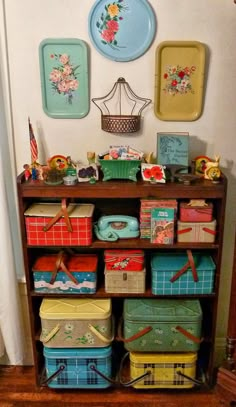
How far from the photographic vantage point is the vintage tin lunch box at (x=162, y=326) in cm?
182

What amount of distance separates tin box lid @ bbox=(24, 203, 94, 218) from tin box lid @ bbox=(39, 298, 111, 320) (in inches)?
17.8

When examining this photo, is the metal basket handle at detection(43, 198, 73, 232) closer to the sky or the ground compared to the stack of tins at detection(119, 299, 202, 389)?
closer to the sky

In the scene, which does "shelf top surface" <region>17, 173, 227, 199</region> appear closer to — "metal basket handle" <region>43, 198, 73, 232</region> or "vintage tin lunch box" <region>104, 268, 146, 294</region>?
"metal basket handle" <region>43, 198, 73, 232</region>

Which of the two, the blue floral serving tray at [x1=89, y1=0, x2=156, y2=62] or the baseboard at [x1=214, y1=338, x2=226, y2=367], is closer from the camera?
the blue floral serving tray at [x1=89, y1=0, x2=156, y2=62]

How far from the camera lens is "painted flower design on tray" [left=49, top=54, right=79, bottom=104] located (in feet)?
5.83

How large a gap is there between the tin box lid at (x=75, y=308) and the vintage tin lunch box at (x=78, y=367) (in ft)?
0.63

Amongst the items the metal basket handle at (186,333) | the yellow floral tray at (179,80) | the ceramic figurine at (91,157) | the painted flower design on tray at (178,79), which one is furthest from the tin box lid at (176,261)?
the painted flower design on tray at (178,79)

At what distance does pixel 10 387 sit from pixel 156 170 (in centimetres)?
136

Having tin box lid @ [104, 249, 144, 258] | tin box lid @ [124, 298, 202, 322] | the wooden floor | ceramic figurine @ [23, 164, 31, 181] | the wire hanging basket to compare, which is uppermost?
the wire hanging basket

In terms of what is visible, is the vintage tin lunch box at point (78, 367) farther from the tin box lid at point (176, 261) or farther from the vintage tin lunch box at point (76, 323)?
the tin box lid at point (176, 261)

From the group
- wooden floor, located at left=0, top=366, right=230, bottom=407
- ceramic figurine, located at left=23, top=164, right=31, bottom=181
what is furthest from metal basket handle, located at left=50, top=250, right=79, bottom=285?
wooden floor, located at left=0, top=366, right=230, bottom=407

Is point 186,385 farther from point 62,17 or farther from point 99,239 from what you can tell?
point 62,17

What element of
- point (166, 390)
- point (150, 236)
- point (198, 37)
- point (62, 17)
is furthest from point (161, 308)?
point (62, 17)

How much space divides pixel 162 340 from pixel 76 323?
0.41m
